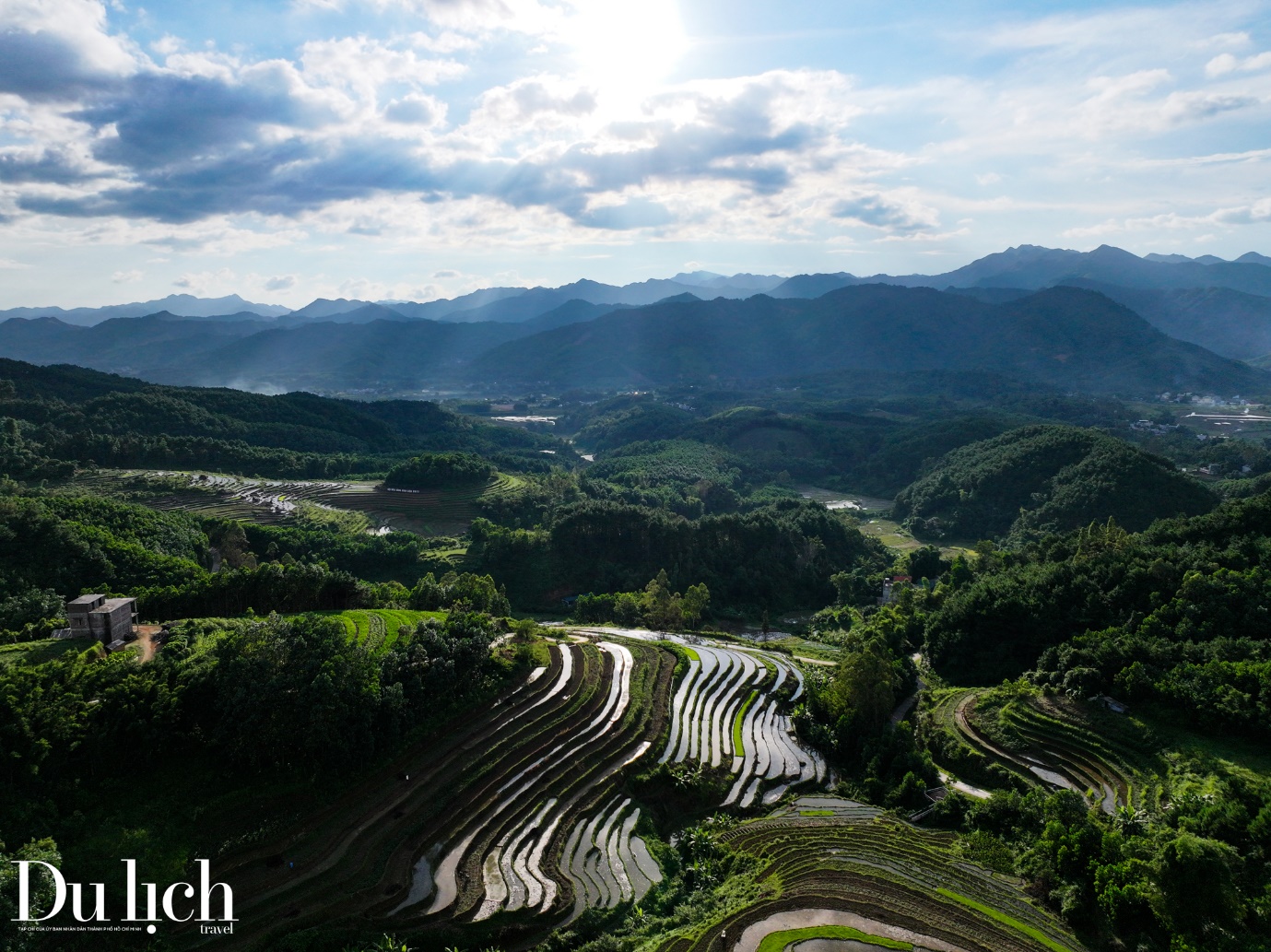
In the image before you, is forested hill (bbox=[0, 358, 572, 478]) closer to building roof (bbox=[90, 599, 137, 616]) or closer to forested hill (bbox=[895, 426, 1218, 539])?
building roof (bbox=[90, 599, 137, 616])

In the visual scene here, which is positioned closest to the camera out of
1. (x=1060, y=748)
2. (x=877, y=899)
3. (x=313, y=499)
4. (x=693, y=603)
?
(x=877, y=899)

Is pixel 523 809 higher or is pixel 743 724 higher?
pixel 523 809

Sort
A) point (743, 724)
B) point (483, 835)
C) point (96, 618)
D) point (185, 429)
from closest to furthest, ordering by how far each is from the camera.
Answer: point (483, 835)
point (96, 618)
point (743, 724)
point (185, 429)

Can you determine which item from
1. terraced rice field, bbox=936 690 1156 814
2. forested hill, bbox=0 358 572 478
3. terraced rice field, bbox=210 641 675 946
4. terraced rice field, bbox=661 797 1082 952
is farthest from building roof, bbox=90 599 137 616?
forested hill, bbox=0 358 572 478

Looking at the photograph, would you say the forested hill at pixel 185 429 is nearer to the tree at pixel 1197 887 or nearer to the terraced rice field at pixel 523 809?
the terraced rice field at pixel 523 809

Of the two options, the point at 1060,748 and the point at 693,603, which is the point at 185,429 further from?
the point at 1060,748

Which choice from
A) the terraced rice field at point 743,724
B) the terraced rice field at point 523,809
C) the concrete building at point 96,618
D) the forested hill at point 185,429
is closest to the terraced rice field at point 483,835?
the terraced rice field at point 523,809

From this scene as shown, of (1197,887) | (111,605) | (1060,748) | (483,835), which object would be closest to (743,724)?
(1060,748)
